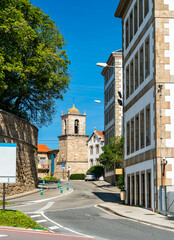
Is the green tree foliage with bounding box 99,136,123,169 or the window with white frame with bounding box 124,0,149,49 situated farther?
the green tree foliage with bounding box 99,136,123,169

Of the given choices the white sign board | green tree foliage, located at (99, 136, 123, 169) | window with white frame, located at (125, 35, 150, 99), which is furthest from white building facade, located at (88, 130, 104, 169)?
the white sign board

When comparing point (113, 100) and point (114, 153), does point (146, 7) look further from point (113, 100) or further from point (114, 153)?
point (113, 100)

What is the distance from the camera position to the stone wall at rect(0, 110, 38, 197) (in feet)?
123

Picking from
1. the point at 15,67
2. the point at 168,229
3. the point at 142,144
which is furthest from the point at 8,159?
the point at 15,67

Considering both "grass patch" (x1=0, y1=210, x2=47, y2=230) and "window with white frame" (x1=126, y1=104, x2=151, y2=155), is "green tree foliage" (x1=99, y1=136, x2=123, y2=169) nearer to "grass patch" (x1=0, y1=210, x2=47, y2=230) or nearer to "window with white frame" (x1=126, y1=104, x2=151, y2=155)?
"window with white frame" (x1=126, y1=104, x2=151, y2=155)

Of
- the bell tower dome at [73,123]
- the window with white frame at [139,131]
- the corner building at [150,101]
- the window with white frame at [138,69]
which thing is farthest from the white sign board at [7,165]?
the bell tower dome at [73,123]

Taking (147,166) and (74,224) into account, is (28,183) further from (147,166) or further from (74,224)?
(74,224)

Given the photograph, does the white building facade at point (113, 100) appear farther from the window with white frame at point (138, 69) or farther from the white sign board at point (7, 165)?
the white sign board at point (7, 165)

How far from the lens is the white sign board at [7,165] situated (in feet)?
57.2

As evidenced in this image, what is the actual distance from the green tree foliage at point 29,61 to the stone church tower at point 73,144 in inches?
1922

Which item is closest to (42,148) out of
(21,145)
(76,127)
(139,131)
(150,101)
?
(76,127)

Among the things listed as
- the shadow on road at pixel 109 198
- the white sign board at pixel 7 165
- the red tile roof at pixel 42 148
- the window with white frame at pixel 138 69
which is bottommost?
the shadow on road at pixel 109 198

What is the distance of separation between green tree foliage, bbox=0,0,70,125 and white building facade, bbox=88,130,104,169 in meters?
37.2

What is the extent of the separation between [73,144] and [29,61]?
59.7m
